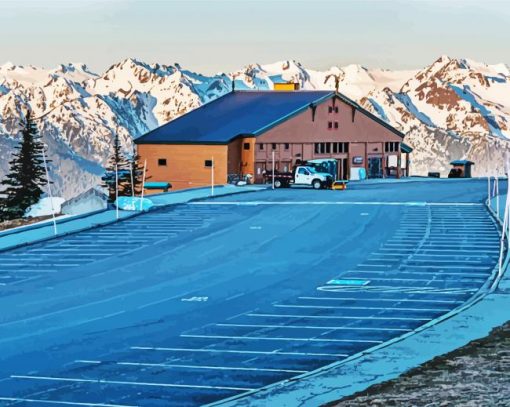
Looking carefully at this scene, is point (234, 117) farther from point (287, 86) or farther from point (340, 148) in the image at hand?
point (287, 86)

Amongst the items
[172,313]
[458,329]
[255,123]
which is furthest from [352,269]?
[255,123]

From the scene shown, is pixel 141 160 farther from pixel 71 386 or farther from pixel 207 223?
pixel 71 386

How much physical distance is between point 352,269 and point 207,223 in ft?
59.8

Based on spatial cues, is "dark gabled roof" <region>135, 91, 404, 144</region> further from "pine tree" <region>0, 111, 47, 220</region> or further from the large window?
"pine tree" <region>0, 111, 47, 220</region>

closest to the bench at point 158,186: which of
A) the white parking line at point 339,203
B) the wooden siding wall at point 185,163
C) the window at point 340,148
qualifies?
the wooden siding wall at point 185,163

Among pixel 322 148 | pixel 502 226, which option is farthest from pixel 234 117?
pixel 502 226

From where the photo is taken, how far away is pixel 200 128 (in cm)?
9869

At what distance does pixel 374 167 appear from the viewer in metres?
107

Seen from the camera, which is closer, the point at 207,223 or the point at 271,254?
the point at 271,254

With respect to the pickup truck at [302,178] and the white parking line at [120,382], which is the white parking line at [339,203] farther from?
the white parking line at [120,382]

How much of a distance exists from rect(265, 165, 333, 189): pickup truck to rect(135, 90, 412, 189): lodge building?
8.71 m

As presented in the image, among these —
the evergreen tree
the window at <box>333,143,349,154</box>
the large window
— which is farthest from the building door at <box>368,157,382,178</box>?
the evergreen tree

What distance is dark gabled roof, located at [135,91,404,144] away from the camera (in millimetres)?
95375

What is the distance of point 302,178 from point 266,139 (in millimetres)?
11409
